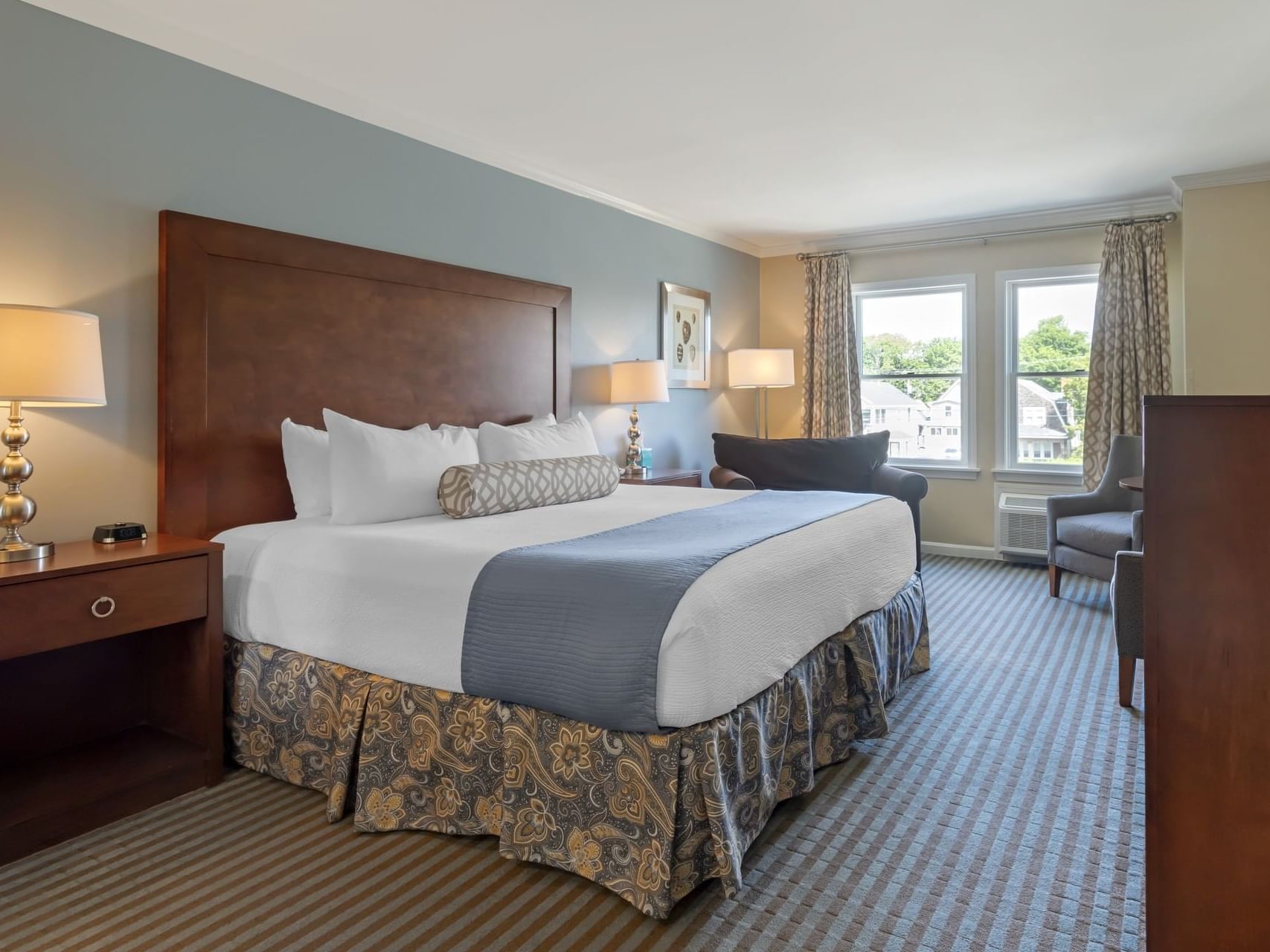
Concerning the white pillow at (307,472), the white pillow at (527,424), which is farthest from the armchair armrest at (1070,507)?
the white pillow at (307,472)

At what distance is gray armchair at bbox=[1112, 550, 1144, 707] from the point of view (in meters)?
2.76

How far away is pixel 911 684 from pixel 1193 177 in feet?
11.9

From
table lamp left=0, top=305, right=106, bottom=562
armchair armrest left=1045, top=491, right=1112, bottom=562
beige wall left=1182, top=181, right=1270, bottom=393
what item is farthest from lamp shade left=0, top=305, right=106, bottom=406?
beige wall left=1182, top=181, right=1270, bottom=393

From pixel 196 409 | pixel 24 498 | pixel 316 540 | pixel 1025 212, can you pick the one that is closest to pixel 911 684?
pixel 316 540

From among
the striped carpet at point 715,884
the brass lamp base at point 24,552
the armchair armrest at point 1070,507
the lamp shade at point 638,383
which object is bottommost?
the striped carpet at point 715,884

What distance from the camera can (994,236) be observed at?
5578mm

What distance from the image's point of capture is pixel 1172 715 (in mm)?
1163

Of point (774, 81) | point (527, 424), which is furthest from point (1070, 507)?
point (527, 424)

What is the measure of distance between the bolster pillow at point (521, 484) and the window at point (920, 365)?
3.26 metres

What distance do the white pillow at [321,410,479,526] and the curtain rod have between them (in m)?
4.26

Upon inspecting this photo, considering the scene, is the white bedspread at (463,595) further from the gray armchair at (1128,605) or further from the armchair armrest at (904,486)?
the armchair armrest at (904,486)

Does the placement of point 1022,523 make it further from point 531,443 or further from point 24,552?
point 24,552

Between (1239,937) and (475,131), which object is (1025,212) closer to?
(475,131)

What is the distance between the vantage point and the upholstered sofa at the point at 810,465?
188 inches
